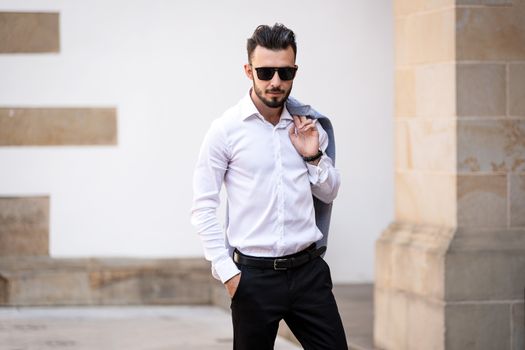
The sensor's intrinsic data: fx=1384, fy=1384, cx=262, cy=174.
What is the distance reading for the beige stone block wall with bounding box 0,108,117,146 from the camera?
1002 cm

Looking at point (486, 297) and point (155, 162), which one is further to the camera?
point (155, 162)

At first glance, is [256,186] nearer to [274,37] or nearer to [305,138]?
[305,138]

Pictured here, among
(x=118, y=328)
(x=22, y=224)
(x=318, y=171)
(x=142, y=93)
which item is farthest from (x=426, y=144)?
(x=22, y=224)

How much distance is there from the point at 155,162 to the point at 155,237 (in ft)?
1.81

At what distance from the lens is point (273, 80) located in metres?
4.98

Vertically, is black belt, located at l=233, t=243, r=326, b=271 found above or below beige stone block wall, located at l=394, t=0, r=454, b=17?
below

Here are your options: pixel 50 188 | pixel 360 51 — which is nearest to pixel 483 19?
pixel 360 51

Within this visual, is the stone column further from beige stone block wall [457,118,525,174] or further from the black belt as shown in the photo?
the black belt

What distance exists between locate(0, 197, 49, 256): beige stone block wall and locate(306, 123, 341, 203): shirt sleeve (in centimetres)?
520

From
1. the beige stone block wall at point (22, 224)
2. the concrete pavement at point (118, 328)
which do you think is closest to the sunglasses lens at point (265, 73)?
the concrete pavement at point (118, 328)

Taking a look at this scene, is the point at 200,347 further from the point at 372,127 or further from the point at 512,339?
the point at 372,127

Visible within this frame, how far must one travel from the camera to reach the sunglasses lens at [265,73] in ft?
16.3

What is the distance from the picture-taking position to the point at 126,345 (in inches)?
330

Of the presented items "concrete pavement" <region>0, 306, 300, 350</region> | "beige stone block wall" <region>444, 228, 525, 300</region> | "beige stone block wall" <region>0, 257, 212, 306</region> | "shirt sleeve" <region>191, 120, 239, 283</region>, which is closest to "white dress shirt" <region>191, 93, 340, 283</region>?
"shirt sleeve" <region>191, 120, 239, 283</region>
